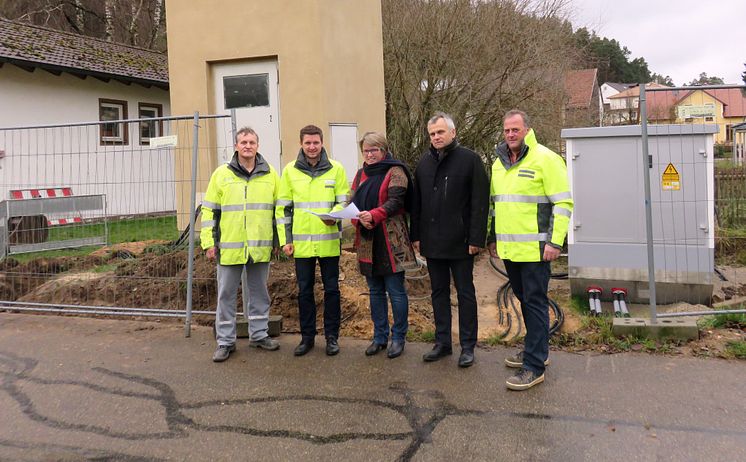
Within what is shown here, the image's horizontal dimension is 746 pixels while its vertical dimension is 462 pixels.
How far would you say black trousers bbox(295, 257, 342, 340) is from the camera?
5105mm

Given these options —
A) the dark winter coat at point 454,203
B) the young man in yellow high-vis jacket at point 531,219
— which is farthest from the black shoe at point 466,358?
the dark winter coat at point 454,203

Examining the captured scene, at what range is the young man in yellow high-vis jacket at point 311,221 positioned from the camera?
4.98m

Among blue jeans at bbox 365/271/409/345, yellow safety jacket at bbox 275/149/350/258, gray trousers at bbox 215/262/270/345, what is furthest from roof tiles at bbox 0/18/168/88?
blue jeans at bbox 365/271/409/345

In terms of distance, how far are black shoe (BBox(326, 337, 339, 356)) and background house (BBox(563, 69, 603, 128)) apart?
1184cm

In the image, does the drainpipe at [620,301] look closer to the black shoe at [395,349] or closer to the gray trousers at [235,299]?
the black shoe at [395,349]

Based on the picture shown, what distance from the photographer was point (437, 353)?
191 inches

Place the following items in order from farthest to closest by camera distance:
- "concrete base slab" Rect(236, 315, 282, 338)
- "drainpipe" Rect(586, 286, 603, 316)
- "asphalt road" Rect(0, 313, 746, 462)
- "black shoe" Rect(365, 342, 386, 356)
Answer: "drainpipe" Rect(586, 286, 603, 316), "concrete base slab" Rect(236, 315, 282, 338), "black shoe" Rect(365, 342, 386, 356), "asphalt road" Rect(0, 313, 746, 462)

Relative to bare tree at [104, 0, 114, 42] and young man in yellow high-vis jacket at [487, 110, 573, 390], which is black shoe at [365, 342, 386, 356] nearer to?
young man in yellow high-vis jacket at [487, 110, 573, 390]

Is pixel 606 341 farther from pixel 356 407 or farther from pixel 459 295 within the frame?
pixel 356 407

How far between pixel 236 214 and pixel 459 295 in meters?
1.92

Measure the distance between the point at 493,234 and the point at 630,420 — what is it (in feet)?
5.26

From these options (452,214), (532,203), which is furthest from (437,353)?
(532,203)

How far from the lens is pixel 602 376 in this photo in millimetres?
4434

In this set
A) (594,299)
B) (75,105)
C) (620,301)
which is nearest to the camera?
(620,301)
